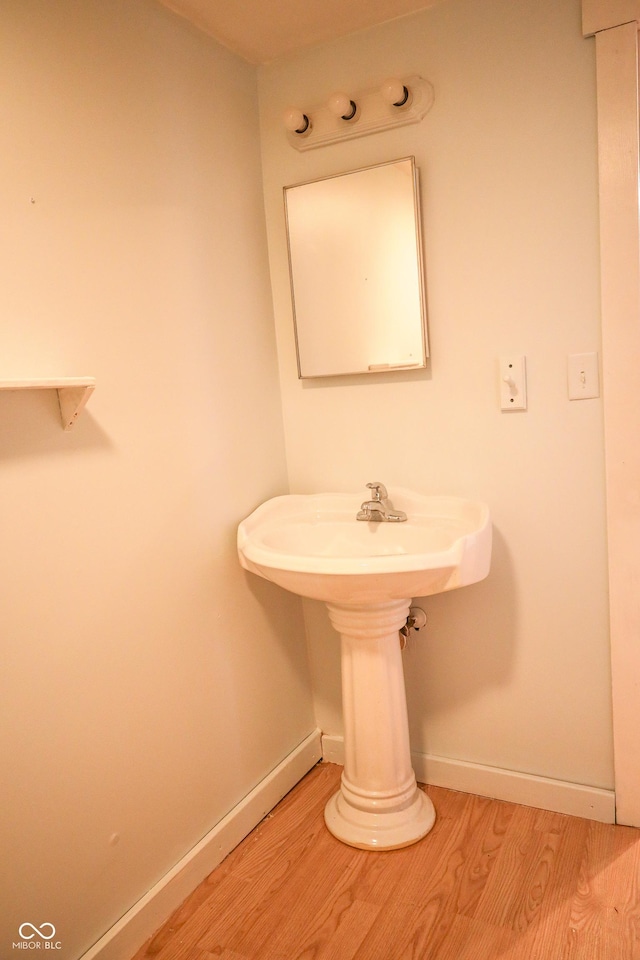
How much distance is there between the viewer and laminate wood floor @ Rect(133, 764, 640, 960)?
1.45 metres

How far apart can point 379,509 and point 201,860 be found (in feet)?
3.18

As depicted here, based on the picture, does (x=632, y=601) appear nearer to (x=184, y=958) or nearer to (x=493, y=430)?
(x=493, y=430)

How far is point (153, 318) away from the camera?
1.59 m

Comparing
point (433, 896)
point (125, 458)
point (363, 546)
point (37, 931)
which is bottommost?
point (433, 896)

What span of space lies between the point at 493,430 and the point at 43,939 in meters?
1.47

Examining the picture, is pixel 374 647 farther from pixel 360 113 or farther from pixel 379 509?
pixel 360 113

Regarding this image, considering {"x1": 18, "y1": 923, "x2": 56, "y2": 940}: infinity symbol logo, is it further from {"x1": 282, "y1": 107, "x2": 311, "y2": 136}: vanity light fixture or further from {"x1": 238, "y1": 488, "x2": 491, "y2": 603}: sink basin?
{"x1": 282, "y1": 107, "x2": 311, "y2": 136}: vanity light fixture

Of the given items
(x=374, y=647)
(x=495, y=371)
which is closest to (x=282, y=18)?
(x=495, y=371)

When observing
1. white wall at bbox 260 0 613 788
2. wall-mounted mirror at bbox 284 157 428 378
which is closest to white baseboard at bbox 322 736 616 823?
white wall at bbox 260 0 613 788

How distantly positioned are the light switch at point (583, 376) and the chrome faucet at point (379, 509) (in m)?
0.53

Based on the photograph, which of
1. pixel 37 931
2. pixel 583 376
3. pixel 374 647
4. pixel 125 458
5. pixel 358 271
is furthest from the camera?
pixel 358 271

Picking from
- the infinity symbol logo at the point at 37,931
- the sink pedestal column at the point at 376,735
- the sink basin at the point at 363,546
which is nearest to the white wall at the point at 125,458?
the infinity symbol logo at the point at 37,931

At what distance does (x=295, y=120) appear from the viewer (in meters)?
1.82

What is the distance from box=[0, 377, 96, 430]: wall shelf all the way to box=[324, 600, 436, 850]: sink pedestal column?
0.81 m
